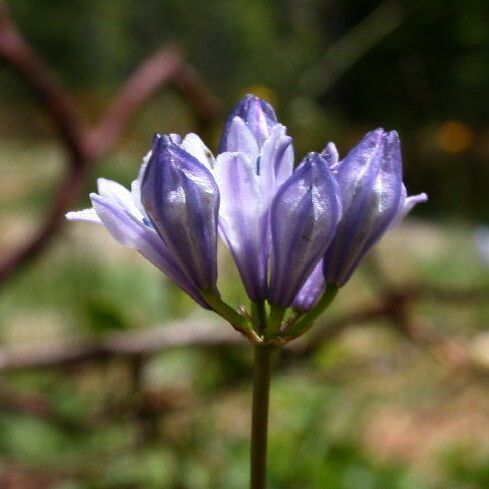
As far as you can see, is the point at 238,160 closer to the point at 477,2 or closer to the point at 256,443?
the point at 256,443

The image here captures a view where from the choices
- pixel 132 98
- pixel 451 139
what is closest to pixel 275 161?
pixel 132 98

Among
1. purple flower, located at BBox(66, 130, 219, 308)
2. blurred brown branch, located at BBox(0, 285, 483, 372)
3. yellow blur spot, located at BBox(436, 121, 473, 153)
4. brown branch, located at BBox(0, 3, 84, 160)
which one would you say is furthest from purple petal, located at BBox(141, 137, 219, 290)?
yellow blur spot, located at BBox(436, 121, 473, 153)

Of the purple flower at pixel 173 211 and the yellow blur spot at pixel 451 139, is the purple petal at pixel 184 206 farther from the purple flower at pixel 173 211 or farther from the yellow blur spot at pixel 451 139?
the yellow blur spot at pixel 451 139

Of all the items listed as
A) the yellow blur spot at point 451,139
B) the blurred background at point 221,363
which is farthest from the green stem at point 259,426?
the yellow blur spot at point 451,139

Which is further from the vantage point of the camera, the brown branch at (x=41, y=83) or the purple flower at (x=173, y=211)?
the brown branch at (x=41, y=83)

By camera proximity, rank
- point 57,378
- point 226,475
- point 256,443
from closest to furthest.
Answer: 1. point 256,443
2. point 226,475
3. point 57,378

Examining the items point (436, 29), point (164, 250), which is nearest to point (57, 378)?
point (164, 250)

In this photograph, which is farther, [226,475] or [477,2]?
[477,2]

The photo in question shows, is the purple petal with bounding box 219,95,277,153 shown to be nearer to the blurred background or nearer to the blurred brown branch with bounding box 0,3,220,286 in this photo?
the blurred background

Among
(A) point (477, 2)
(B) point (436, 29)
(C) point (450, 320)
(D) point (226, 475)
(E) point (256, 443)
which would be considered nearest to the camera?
(E) point (256, 443)
